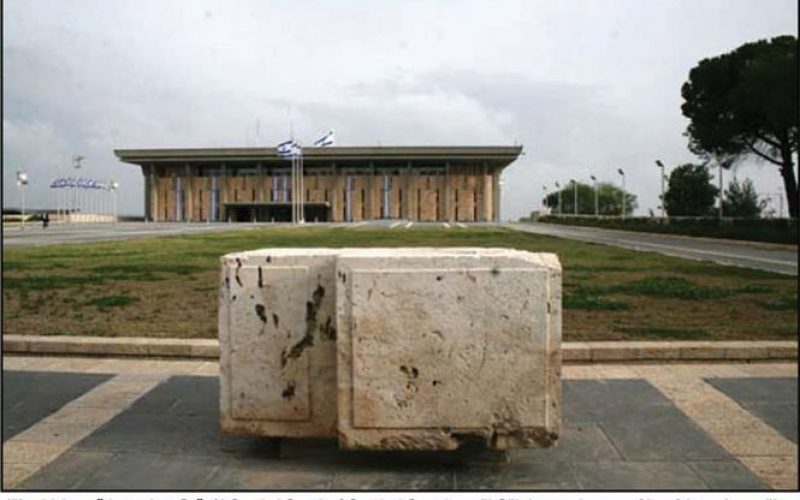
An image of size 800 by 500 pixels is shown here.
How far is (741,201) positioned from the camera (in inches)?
1767

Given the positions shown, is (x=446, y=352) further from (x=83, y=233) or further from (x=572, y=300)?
(x=83, y=233)

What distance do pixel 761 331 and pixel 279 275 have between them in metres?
5.61

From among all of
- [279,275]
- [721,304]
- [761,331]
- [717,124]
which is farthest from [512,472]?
[717,124]

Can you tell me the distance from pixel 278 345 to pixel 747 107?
1595 inches

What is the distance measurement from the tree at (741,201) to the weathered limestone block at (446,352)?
4384 centimetres

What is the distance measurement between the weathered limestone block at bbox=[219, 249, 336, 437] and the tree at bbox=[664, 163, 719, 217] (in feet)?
183

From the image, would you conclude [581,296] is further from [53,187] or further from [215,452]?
[53,187]

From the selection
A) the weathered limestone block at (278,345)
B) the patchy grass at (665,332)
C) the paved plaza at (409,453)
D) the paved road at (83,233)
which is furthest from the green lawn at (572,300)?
the paved road at (83,233)

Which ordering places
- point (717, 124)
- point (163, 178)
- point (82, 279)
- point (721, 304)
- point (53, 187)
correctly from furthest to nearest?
point (163, 178) < point (53, 187) < point (717, 124) < point (82, 279) < point (721, 304)

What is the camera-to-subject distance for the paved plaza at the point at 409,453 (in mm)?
3730

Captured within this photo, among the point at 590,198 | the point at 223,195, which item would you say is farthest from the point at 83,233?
the point at 590,198

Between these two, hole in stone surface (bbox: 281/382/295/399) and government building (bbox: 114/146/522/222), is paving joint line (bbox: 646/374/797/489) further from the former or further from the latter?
government building (bbox: 114/146/522/222)

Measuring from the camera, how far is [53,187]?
7975 centimetres

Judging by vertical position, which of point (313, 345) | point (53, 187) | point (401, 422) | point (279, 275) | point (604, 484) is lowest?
point (604, 484)
